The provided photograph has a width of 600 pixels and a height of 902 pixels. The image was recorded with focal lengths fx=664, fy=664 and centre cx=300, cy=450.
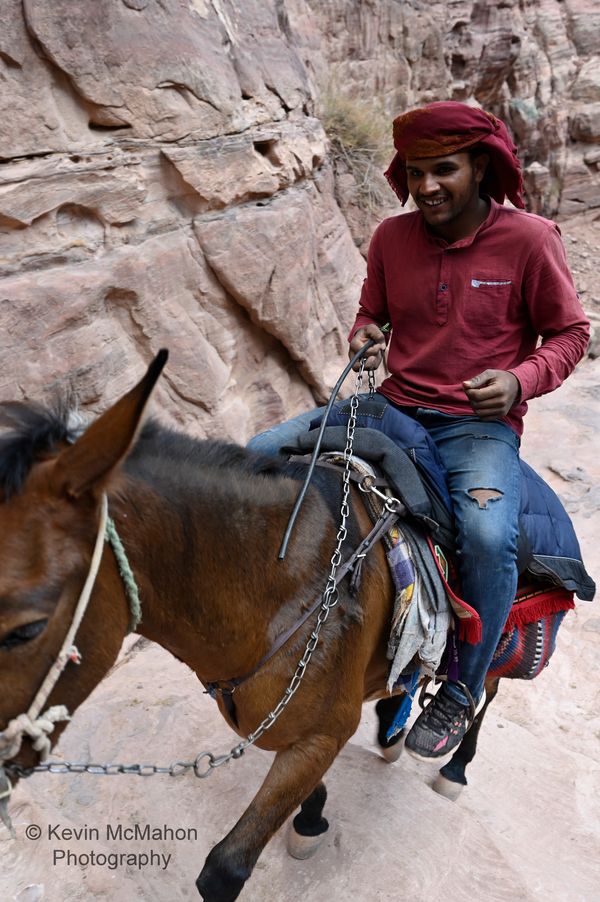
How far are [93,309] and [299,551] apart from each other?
3.08 meters

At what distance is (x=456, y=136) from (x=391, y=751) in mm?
2846

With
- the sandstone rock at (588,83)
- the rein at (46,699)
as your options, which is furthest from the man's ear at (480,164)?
the sandstone rock at (588,83)

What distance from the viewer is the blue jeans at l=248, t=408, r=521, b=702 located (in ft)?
8.04

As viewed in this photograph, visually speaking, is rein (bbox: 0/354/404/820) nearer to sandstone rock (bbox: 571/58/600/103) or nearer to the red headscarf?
the red headscarf

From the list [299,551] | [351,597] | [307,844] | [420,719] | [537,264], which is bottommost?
[307,844]

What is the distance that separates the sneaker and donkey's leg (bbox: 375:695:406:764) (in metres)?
0.48

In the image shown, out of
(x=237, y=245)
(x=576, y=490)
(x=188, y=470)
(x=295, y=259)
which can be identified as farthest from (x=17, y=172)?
(x=576, y=490)

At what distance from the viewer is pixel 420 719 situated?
2799mm

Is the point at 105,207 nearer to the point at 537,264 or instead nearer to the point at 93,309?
the point at 93,309

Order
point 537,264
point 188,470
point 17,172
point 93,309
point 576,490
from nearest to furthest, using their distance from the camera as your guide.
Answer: point 188,470, point 537,264, point 17,172, point 93,309, point 576,490

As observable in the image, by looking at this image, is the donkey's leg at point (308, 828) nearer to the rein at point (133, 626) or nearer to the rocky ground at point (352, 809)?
the rocky ground at point (352, 809)

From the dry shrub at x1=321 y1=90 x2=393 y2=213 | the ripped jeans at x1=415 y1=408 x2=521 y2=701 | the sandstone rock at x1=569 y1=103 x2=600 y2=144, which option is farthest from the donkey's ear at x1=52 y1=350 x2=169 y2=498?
the sandstone rock at x1=569 y1=103 x2=600 y2=144

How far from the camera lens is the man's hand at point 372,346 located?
2.92 m

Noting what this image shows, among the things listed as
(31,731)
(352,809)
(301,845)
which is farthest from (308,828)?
(31,731)
